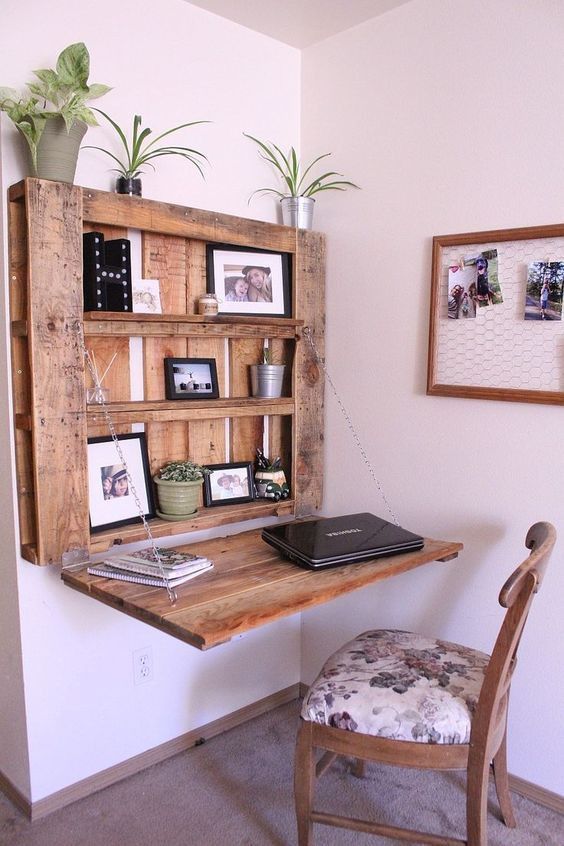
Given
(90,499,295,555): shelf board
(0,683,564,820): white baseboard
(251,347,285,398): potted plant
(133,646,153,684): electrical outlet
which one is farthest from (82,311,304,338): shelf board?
(0,683,564,820): white baseboard

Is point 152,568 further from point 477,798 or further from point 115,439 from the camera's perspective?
point 477,798

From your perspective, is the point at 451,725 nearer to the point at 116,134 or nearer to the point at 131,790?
the point at 131,790

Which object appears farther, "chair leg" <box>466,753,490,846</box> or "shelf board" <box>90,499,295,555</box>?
"shelf board" <box>90,499,295,555</box>

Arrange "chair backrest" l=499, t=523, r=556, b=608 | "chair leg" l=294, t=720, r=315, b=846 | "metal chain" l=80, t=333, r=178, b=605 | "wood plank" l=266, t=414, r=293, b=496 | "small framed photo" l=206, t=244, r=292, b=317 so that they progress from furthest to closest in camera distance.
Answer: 1. "wood plank" l=266, t=414, r=293, b=496
2. "small framed photo" l=206, t=244, r=292, b=317
3. "metal chain" l=80, t=333, r=178, b=605
4. "chair leg" l=294, t=720, r=315, b=846
5. "chair backrest" l=499, t=523, r=556, b=608

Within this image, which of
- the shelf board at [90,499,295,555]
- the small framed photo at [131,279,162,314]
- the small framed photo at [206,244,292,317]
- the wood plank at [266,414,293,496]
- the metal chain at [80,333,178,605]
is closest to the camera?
the metal chain at [80,333,178,605]

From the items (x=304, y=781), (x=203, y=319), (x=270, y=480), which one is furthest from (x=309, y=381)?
(x=304, y=781)

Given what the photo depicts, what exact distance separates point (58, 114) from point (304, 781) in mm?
1748

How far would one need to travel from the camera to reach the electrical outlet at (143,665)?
2.20 metres

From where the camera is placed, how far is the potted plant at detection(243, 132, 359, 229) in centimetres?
243

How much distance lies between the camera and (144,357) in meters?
2.19

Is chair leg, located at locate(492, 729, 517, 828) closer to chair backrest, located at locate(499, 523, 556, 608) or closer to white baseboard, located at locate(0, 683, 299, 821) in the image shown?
chair backrest, located at locate(499, 523, 556, 608)

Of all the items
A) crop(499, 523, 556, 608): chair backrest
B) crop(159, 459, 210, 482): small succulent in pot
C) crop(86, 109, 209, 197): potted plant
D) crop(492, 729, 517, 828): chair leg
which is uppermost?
crop(86, 109, 209, 197): potted plant

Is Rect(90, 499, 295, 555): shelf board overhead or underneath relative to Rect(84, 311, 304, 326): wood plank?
underneath

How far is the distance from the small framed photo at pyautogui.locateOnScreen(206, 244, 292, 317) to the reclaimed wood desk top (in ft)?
2.65
